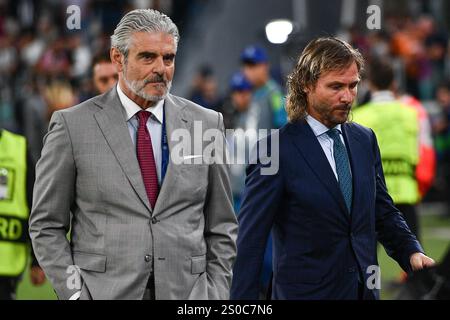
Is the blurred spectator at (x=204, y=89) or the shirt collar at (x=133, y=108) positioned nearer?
the shirt collar at (x=133, y=108)

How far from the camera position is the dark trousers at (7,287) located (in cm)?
667

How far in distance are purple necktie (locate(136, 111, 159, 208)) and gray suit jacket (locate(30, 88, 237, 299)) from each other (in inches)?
1.8

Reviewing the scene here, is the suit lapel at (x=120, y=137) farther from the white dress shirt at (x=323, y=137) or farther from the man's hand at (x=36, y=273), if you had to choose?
the man's hand at (x=36, y=273)

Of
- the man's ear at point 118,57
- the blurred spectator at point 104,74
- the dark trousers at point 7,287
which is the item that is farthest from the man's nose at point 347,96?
the blurred spectator at point 104,74

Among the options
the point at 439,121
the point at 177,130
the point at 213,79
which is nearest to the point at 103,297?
the point at 177,130

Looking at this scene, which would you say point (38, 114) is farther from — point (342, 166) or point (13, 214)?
point (342, 166)

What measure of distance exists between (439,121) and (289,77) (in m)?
13.1

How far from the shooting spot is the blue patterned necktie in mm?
5035

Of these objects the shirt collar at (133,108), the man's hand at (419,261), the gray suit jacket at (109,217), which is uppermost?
the shirt collar at (133,108)

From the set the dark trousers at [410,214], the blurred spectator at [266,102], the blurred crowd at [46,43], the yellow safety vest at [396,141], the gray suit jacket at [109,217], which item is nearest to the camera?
the gray suit jacket at [109,217]

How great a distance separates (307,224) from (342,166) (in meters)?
0.32

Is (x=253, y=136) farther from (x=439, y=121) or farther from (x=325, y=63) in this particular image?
(x=439, y=121)

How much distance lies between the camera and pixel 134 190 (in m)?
4.70

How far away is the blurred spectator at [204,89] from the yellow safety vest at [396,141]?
21.9ft
